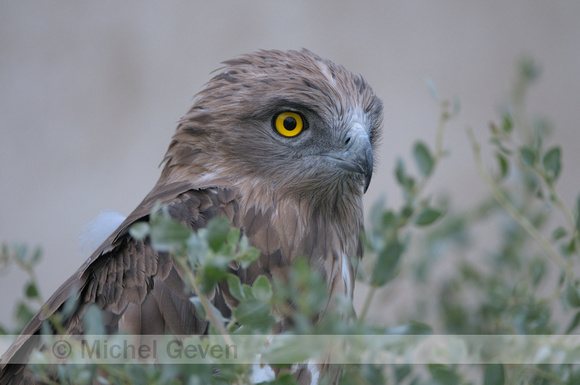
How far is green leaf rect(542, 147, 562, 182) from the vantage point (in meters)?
1.06

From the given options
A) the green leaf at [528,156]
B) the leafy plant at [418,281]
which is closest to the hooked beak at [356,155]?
the leafy plant at [418,281]

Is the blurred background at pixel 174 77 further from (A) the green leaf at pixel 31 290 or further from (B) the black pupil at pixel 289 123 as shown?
(A) the green leaf at pixel 31 290

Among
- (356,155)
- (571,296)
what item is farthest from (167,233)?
(356,155)

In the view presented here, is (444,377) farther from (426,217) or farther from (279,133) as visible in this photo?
(279,133)

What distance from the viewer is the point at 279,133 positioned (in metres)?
1.50

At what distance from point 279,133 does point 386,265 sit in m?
0.86

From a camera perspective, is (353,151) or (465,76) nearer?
(353,151)

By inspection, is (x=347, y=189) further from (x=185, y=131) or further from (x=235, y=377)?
(x=235, y=377)

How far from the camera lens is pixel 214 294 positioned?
1.22m

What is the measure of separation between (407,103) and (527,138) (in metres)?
2.02

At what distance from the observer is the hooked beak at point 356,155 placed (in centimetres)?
144

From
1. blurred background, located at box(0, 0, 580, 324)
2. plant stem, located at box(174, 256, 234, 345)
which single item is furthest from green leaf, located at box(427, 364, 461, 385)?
blurred background, located at box(0, 0, 580, 324)

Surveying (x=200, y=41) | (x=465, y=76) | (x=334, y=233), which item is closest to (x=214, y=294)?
(x=334, y=233)

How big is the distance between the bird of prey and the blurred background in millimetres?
2089
